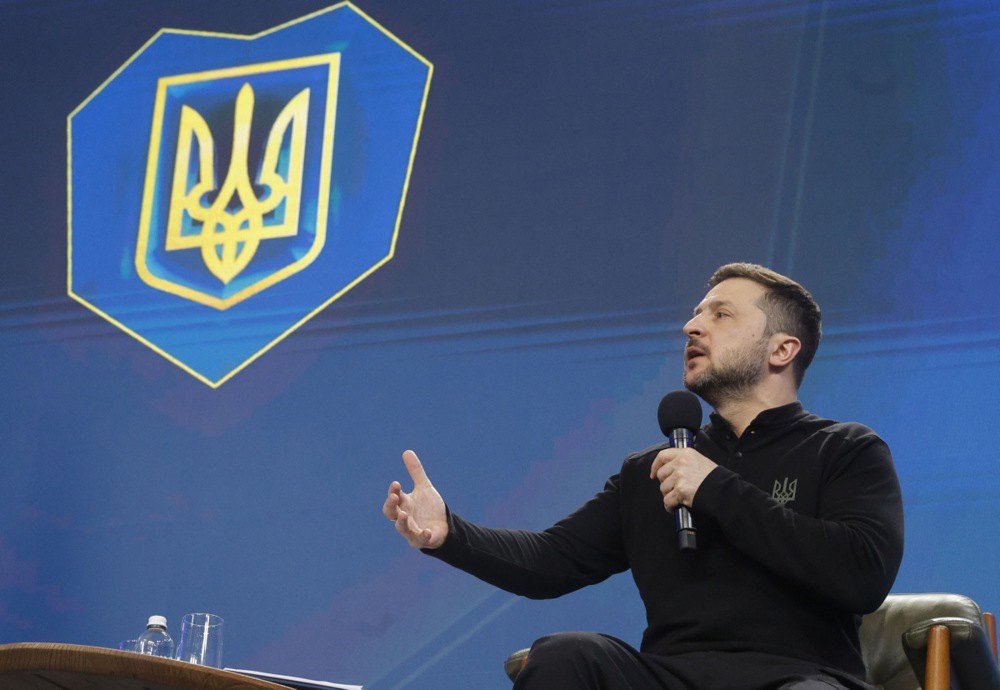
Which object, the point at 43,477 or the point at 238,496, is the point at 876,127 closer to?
the point at 238,496

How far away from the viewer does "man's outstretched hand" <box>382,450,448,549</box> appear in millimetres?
1855

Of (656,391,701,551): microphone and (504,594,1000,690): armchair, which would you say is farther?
(656,391,701,551): microphone

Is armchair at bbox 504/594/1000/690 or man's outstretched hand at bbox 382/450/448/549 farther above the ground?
man's outstretched hand at bbox 382/450/448/549

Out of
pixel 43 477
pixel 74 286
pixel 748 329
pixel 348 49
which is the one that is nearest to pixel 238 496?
pixel 43 477

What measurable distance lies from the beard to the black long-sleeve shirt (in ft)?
0.15

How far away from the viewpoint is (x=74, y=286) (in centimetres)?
353

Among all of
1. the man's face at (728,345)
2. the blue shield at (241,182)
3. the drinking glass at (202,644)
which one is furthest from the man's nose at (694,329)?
the blue shield at (241,182)

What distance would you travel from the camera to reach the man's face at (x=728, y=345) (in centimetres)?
207

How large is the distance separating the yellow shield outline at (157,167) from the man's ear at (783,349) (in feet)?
5.24

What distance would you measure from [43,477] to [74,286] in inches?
22.4

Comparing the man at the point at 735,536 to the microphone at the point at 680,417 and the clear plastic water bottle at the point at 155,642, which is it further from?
the clear plastic water bottle at the point at 155,642

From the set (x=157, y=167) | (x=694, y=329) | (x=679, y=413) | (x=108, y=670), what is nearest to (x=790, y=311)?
(x=694, y=329)

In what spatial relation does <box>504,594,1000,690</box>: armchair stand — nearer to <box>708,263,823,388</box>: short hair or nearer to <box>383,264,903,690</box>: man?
<box>383,264,903,690</box>: man

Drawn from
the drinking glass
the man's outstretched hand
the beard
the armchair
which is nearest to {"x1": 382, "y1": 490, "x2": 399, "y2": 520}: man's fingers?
the man's outstretched hand
